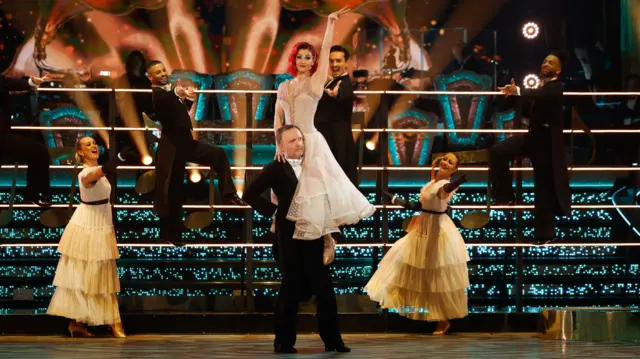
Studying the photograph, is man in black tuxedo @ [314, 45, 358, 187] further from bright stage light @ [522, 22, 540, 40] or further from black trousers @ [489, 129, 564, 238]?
bright stage light @ [522, 22, 540, 40]

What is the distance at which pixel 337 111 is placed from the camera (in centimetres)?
661

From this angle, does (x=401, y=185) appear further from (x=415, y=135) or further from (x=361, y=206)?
(x=361, y=206)

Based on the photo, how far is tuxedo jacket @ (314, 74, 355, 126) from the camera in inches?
259

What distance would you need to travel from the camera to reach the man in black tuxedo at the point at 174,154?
6.81 metres

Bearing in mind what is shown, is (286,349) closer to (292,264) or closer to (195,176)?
(292,264)

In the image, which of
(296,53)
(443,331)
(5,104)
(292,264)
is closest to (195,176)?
(5,104)

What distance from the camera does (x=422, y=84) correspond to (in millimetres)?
9977

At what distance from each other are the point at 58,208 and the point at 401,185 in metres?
3.10

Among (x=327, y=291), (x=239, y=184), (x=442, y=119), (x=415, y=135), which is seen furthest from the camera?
(x=442, y=119)

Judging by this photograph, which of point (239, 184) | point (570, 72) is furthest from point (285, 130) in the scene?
point (570, 72)

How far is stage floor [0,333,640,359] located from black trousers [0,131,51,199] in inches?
36.5

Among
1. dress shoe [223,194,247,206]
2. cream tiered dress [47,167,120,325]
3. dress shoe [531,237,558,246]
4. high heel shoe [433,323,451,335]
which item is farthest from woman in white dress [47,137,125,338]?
dress shoe [531,237,558,246]

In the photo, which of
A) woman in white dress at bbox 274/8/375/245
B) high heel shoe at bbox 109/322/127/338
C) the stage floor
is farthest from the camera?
high heel shoe at bbox 109/322/127/338

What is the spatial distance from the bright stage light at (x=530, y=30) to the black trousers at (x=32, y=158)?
15.9ft
